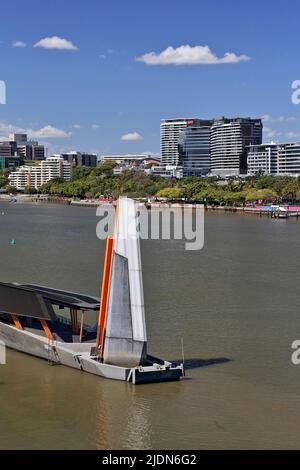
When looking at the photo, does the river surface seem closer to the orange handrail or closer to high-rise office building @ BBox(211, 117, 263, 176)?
the orange handrail

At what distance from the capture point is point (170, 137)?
13650 centimetres

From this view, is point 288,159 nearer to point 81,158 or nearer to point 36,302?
point 81,158

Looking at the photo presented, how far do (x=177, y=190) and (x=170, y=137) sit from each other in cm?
5723

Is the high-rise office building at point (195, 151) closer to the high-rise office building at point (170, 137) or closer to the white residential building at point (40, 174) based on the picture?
the high-rise office building at point (170, 137)

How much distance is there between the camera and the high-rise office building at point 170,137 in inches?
5295

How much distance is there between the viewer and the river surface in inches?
328

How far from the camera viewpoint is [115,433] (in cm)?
839

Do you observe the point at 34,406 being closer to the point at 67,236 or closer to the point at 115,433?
the point at 115,433

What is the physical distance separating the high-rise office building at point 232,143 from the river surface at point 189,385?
296ft

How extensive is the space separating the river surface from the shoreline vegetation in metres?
47.5

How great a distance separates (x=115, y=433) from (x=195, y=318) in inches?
241

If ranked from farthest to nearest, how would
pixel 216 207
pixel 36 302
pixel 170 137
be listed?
pixel 170 137
pixel 216 207
pixel 36 302

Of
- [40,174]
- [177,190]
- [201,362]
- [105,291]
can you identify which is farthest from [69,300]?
[40,174]
